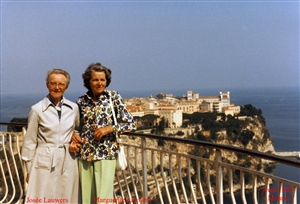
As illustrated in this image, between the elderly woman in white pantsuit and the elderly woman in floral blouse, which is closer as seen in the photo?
the elderly woman in white pantsuit

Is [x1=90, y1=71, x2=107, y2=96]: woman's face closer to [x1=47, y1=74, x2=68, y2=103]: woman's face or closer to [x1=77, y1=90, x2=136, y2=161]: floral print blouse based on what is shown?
[x1=77, y1=90, x2=136, y2=161]: floral print blouse

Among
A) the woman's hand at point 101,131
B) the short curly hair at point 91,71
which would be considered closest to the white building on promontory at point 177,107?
the short curly hair at point 91,71

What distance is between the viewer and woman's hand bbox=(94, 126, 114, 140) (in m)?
2.41

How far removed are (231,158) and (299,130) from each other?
4456cm

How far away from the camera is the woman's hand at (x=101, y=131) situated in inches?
94.8

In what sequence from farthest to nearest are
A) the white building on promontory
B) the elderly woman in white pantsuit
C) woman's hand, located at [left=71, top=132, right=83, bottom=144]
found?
the white building on promontory → woman's hand, located at [left=71, top=132, right=83, bottom=144] → the elderly woman in white pantsuit

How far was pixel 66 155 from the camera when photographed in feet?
7.70

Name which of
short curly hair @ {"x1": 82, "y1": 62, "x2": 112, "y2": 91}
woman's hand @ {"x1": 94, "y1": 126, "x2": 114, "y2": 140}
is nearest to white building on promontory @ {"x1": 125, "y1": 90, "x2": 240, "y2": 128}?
short curly hair @ {"x1": 82, "y1": 62, "x2": 112, "y2": 91}

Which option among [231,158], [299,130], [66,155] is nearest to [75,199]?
[66,155]

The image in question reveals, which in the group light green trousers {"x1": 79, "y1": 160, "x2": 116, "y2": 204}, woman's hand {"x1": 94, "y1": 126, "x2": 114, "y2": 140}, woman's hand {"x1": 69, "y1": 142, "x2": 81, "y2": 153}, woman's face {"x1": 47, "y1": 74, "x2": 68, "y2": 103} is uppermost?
woman's face {"x1": 47, "y1": 74, "x2": 68, "y2": 103}

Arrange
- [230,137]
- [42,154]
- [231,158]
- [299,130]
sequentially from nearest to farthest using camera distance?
[42,154], [231,158], [230,137], [299,130]

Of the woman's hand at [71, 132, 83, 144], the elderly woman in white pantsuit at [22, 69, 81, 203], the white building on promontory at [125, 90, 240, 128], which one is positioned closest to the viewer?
the elderly woman in white pantsuit at [22, 69, 81, 203]

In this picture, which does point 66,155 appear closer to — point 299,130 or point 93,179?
point 93,179

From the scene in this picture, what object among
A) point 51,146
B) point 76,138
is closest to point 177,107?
point 76,138
